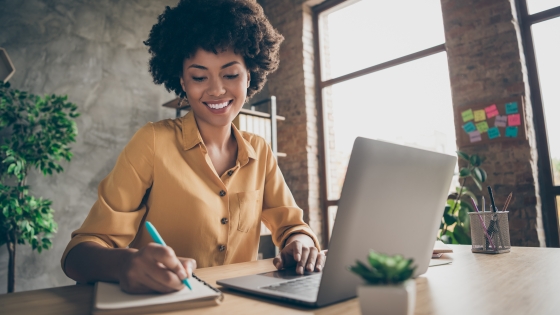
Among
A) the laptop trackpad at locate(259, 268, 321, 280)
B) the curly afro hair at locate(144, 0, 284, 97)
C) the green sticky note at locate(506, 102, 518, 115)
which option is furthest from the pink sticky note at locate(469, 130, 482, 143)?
the laptop trackpad at locate(259, 268, 321, 280)

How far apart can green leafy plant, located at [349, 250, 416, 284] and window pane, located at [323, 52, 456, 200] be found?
10.1 feet

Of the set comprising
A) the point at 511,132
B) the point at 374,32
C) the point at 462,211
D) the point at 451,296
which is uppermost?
the point at 374,32

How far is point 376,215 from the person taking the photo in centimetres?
59

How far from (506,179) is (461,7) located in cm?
143

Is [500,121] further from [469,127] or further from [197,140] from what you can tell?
[197,140]

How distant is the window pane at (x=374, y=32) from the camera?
3471 millimetres

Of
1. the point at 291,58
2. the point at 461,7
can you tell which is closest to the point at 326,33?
the point at 291,58

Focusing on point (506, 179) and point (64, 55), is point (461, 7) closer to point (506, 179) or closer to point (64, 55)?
point (506, 179)

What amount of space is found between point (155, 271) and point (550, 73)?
3206 mm

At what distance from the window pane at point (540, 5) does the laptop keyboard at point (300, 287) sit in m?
3.11

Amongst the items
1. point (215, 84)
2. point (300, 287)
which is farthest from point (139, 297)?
point (215, 84)

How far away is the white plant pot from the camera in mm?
385

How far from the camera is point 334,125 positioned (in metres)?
4.18

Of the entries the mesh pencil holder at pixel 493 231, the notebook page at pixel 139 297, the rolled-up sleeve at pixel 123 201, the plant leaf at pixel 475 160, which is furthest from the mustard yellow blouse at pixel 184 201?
the plant leaf at pixel 475 160
